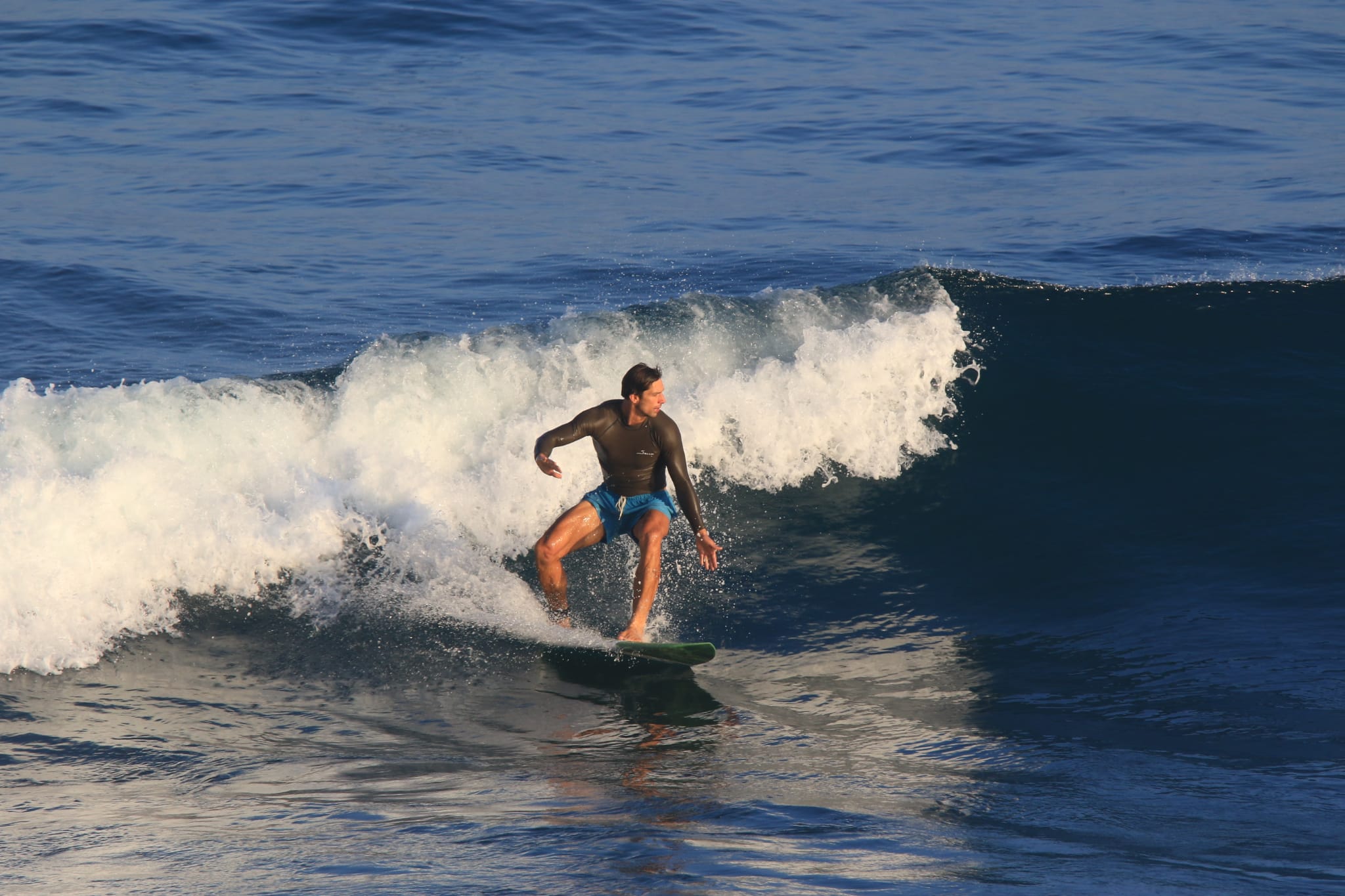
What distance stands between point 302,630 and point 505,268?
20.7ft

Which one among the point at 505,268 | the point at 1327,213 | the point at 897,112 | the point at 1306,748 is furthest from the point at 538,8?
the point at 1306,748

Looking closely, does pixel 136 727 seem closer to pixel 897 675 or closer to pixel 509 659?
pixel 509 659

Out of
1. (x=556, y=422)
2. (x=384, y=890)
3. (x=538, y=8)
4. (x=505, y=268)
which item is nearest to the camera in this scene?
(x=384, y=890)

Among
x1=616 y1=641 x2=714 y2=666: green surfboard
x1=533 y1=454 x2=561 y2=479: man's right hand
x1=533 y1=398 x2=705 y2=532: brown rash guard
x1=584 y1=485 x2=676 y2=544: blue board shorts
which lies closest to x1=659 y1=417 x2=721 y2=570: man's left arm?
x1=533 y1=398 x2=705 y2=532: brown rash guard

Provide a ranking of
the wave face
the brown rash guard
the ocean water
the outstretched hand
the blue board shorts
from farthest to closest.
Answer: the wave face → the blue board shorts → the brown rash guard → the outstretched hand → the ocean water

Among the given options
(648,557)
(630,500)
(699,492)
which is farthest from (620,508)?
(699,492)

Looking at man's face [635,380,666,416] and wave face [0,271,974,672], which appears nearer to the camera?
man's face [635,380,666,416]

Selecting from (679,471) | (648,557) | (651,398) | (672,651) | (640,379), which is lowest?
(672,651)

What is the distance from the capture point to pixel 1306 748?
6.20m

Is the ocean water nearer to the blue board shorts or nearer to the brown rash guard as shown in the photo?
the blue board shorts

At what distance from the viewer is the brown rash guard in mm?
7199

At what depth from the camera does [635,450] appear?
7.26m

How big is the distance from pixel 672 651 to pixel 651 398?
54.2 inches

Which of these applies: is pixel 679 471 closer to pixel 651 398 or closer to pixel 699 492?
pixel 651 398
